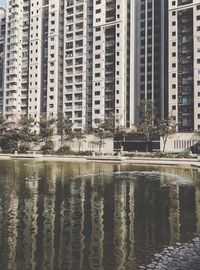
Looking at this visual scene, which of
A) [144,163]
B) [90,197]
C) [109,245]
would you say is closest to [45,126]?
[144,163]

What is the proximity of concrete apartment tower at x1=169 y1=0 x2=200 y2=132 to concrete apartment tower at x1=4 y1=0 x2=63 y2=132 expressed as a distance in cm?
4574

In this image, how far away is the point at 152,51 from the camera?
135750 millimetres

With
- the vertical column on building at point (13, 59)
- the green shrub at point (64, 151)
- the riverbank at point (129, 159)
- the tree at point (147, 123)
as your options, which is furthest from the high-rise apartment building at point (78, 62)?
the riverbank at point (129, 159)

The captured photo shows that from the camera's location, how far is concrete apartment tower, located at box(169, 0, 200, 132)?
114 metres

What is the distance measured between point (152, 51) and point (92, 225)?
401 feet

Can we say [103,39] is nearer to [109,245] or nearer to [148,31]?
[148,31]

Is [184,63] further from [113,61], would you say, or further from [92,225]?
[92,225]

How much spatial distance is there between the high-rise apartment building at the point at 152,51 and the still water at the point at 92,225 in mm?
98104

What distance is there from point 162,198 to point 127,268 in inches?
669

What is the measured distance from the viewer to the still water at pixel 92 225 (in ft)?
51.9

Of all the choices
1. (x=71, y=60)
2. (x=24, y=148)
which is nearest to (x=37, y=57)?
(x=71, y=60)

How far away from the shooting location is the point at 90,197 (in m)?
31.1

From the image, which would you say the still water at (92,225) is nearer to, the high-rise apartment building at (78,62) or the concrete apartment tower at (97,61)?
the concrete apartment tower at (97,61)

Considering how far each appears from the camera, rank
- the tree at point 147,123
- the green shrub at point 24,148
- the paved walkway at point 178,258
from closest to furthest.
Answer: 1. the paved walkway at point 178,258
2. the tree at point 147,123
3. the green shrub at point 24,148
